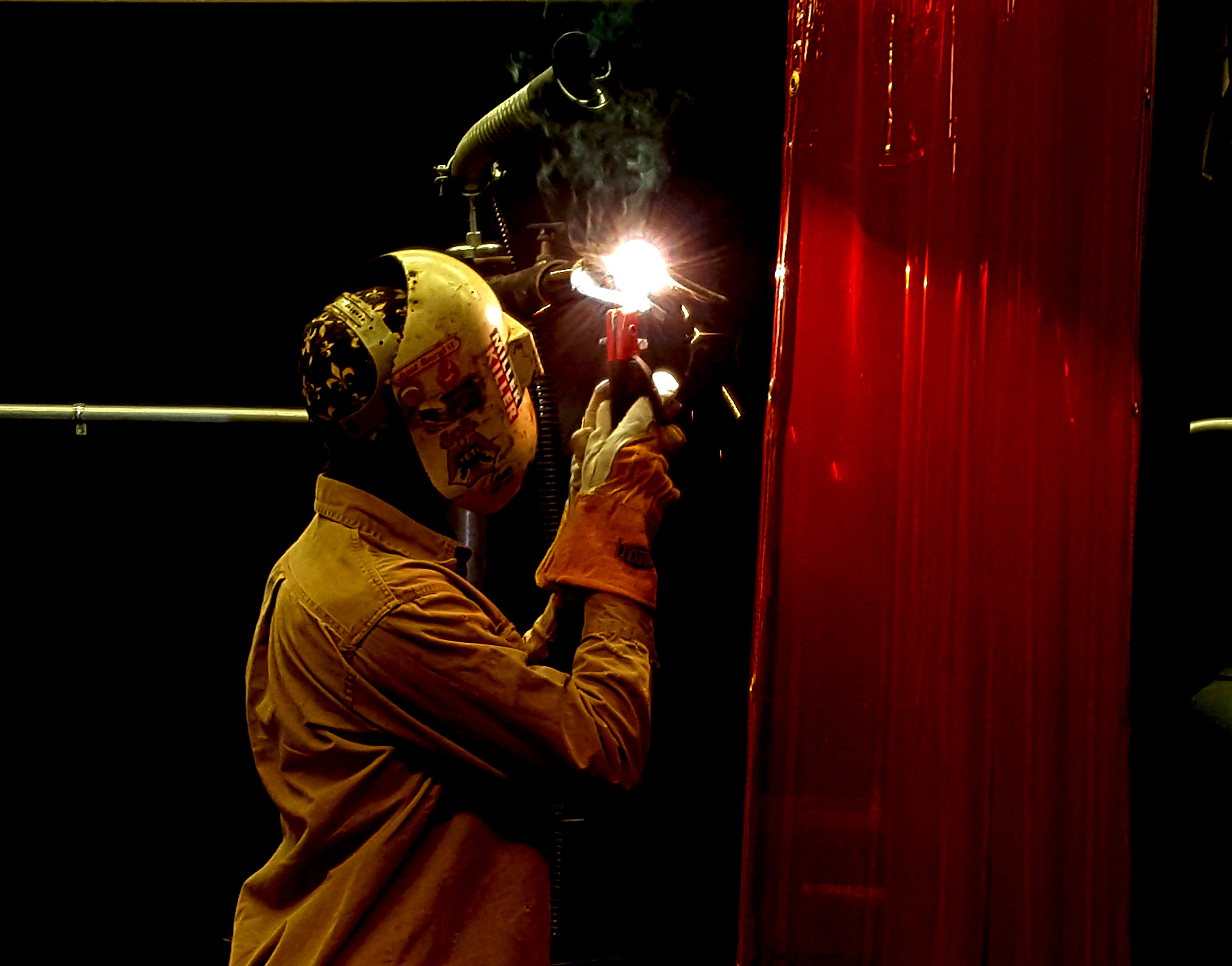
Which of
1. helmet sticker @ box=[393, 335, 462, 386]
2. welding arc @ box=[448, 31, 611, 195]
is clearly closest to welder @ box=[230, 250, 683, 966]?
helmet sticker @ box=[393, 335, 462, 386]

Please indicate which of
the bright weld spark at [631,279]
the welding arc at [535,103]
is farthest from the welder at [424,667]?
the welding arc at [535,103]

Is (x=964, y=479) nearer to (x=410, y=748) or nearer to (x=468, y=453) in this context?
(x=468, y=453)

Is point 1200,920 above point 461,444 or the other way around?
the other way around

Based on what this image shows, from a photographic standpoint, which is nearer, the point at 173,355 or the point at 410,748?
the point at 410,748

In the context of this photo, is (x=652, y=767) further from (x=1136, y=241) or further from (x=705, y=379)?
(x=1136, y=241)

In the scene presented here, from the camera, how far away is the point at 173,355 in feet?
7.73

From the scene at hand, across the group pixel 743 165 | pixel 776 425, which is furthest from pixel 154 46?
pixel 776 425

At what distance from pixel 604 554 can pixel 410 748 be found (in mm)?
380

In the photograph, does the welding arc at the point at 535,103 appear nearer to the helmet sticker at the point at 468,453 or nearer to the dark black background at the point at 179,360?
the dark black background at the point at 179,360

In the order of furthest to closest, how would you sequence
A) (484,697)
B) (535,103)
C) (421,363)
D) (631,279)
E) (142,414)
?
(142,414), (535,103), (631,279), (421,363), (484,697)

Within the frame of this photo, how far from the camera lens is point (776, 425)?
1619 millimetres

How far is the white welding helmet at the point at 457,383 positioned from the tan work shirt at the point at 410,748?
0.36 feet

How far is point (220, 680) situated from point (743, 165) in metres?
1.59

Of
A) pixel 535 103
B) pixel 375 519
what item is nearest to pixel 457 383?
pixel 375 519
